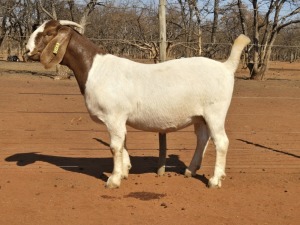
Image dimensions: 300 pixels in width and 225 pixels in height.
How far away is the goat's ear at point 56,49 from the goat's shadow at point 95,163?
63.2 inches

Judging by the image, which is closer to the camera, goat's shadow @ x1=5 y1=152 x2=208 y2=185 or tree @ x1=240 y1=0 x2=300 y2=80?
goat's shadow @ x1=5 y1=152 x2=208 y2=185

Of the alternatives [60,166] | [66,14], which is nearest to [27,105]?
[60,166]

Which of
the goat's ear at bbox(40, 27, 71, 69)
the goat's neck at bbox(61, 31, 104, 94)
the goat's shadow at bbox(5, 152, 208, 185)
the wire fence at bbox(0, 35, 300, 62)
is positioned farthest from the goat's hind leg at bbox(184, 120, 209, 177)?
the wire fence at bbox(0, 35, 300, 62)

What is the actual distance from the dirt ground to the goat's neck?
1348 millimetres

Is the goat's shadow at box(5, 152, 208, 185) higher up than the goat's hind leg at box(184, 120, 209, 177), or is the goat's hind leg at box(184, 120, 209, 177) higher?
the goat's hind leg at box(184, 120, 209, 177)

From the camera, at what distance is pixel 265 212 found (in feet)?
17.3

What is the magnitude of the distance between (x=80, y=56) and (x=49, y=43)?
1.36 ft

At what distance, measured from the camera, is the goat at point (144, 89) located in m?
6.06

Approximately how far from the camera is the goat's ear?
6254mm

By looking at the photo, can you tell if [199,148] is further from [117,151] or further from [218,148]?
[117,151]

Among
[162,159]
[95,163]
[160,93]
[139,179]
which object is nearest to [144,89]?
[160,93]

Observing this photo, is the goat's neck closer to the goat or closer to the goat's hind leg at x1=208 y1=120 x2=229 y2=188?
the goat

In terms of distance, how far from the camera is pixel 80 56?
249 inches

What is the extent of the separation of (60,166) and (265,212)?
3161 millimetres
